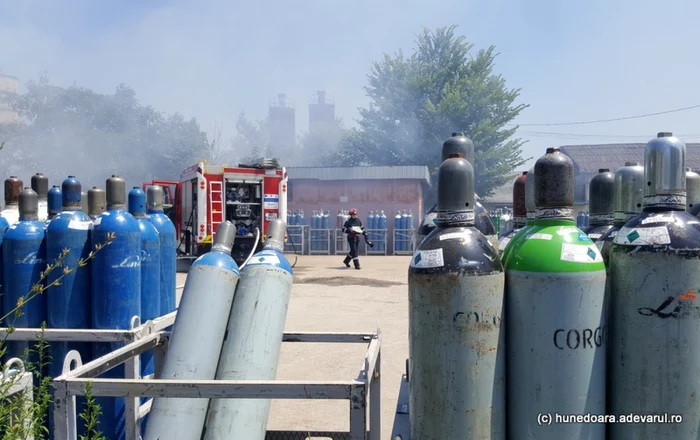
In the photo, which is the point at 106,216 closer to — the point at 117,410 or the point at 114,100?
the point at 117,410

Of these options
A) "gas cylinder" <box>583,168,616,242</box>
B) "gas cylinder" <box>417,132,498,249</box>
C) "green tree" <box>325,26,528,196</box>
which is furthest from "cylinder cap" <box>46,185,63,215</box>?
"green tree" <box>325,26,528,196</box>

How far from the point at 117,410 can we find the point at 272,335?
4.53 feet

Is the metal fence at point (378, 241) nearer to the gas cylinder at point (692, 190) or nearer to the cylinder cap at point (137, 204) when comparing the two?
the cylinder cap at point (137, 204)

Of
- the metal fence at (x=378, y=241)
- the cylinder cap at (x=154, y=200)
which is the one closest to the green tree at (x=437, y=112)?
the metal fence at (x=378, y=241)

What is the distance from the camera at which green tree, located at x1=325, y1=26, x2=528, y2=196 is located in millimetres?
32844

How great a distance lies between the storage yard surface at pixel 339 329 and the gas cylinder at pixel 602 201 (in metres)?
1.50

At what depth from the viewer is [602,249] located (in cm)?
269

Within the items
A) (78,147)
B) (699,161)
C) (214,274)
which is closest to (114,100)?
(78,147)

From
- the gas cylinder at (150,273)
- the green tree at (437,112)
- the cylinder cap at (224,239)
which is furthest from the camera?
the green tree at (437,112)

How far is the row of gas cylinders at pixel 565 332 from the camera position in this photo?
6.59 ft

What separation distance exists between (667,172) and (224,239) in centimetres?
230

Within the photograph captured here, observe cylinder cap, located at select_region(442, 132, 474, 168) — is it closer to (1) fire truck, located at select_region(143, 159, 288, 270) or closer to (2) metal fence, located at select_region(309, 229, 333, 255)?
(1) fire truck, located at select_region(143, 159, 288, 270)

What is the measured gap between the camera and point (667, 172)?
2123 millimetres

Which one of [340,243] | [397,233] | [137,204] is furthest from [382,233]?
[137,204]
